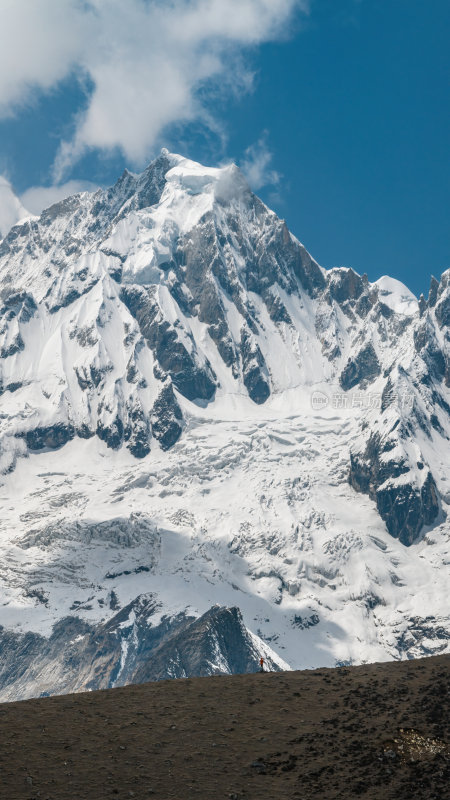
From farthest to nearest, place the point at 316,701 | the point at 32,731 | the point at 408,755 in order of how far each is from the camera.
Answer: the point at 316,701
the point at 32,731
the point at 408,755

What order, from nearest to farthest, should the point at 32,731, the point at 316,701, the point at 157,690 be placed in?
the point at 32,731
the point at 316,701
the point at 157,690

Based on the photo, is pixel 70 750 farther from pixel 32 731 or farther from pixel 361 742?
pixel 361 742

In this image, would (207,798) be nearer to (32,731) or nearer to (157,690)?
(32,731)

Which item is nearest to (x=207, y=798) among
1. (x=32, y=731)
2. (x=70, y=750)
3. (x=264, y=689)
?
(x=70, y=750)

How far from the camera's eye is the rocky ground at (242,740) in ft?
196

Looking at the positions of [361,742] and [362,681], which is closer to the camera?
[361,742]

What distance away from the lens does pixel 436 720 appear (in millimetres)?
66625

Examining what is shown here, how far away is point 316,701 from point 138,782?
17983 millimetres

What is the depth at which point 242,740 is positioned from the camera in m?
67.1

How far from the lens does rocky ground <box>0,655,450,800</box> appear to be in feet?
196

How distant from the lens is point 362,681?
77125 millimetres

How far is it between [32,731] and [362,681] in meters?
25.1

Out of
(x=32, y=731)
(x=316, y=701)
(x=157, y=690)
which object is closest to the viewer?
(x=32, y=731)

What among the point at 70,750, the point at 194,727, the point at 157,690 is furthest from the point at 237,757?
the point at 157,690
